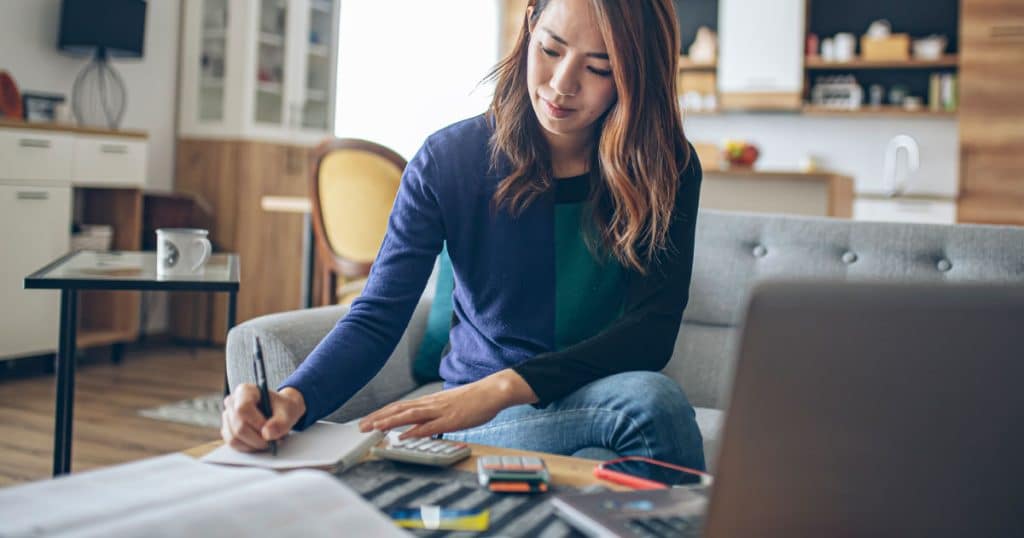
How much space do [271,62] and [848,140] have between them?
355 centimetres

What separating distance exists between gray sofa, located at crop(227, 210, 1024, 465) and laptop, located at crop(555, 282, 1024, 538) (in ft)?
3.36

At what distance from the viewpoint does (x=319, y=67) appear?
510 centimetres

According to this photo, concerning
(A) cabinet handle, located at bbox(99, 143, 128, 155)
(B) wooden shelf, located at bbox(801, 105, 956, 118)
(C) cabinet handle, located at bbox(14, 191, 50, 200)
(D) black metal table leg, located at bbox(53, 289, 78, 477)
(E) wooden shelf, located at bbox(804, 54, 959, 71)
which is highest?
(E) wooden shelf, located at bbox(804, 54, 959, 71)

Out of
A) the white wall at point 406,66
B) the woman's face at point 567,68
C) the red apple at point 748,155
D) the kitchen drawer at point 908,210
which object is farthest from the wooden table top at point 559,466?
the kitchen drawer at point 908,210

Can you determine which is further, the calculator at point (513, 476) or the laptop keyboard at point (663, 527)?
the calculator at point (513, 476)

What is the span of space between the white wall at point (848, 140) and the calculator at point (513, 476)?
5.36m

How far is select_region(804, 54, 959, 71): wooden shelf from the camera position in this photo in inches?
223

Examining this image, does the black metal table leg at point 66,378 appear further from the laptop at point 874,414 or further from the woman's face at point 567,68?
the laptop at point 874,414

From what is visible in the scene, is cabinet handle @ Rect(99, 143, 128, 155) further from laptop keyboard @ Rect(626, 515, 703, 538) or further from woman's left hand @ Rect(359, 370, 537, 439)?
laptop keyboard @ Rect(626, 515, 703, 538)

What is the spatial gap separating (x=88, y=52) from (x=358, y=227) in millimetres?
1593

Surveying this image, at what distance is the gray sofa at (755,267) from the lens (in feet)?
5.95

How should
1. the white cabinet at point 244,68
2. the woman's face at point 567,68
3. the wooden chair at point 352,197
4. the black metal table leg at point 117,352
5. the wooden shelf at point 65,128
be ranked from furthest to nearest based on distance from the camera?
1. the white cabinet at point 244,68
2. the black metal table leg at point 117,352
3. the wooden shelf at point 65,128
4. the wooden chair at point 352,197
5. the woman's face at point 567,68

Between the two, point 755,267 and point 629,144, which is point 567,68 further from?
point 755,267

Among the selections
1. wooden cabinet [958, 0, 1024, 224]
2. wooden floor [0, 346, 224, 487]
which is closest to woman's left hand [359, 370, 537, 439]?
wooden floor [0, 346, 224, 487]
